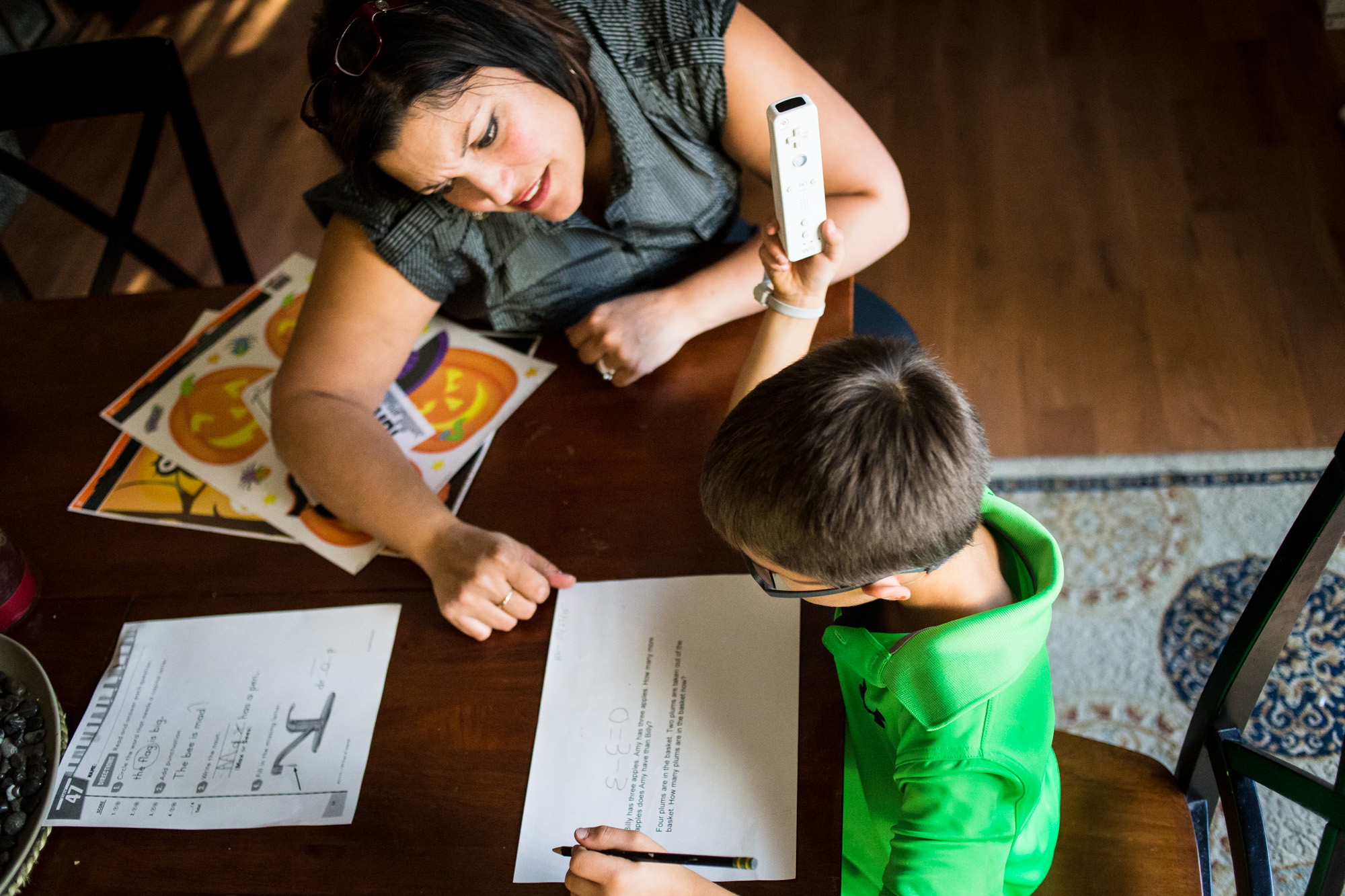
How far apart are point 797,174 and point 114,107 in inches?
40.4

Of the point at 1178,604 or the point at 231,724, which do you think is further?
the point at 1178,604

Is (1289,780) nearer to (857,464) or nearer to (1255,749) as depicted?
(1255,749)

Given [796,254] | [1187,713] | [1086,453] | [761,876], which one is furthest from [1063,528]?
[761,876]

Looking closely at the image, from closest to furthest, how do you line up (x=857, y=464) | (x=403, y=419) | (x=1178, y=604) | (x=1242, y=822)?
(x=857, y=464) < (x=1242, y=822) < (x=403, y=419) < (x=1178, y=604)

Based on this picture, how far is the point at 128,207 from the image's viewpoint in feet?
4.61

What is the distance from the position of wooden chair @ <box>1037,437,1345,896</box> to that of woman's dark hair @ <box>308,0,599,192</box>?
773mm

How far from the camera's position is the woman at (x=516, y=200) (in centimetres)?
90

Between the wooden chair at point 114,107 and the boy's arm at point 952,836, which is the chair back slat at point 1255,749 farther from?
the wooden chair at point 114,107

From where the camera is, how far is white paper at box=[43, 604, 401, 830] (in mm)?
848

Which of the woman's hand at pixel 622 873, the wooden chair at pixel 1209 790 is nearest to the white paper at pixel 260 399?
the woman's hand at pixel 622 873

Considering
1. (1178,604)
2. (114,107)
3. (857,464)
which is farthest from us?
(1178,604)

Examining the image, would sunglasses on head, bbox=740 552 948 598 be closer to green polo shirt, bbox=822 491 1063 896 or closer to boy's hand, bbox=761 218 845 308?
green polo shirt, bbox=822 491 1063 896

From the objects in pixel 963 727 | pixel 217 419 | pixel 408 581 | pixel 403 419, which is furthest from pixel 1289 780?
pixel 217 419

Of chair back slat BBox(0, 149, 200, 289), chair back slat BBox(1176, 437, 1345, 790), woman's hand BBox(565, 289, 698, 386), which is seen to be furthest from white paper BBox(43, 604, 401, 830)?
chair back slat BBox(1176, 437, 1345, 790)
